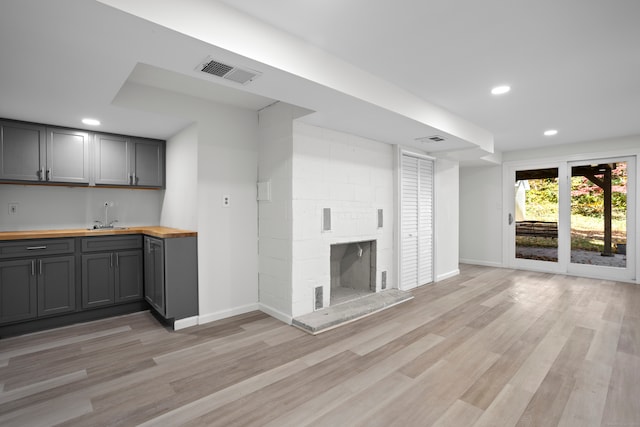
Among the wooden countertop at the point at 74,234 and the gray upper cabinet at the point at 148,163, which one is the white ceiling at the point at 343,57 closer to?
the gray upper cabinet at the point at 148,163

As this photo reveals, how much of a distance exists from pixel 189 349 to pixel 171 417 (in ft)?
3.08

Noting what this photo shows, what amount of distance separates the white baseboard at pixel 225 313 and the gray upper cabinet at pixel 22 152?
2371 mm

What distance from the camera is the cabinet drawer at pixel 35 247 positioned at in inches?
118

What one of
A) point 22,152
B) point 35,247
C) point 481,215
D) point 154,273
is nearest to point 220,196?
point 154,273

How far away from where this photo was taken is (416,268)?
4.89m

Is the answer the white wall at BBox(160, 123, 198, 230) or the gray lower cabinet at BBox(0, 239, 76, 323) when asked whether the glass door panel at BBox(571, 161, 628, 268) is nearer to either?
the white wall at BBox(160, 123, 198, 230)

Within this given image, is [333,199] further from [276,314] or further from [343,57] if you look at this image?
[343,57]

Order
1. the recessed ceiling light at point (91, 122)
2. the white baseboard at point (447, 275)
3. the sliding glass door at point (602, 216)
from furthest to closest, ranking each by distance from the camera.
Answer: the white baseboard at point (447, 275)
the sliding glass door at point (602, 216)
the recessed ceiling light at point (91, 122)

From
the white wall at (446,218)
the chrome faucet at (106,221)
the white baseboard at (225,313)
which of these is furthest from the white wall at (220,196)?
the white wall at (446,218)

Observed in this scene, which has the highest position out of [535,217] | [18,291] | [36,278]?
[535,217]

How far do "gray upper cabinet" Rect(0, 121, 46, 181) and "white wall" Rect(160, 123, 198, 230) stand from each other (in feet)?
4.17

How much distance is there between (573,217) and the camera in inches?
223

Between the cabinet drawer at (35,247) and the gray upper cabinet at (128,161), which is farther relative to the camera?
the gray upper cabinet at (128,161)

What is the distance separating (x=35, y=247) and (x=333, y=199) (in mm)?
3185
